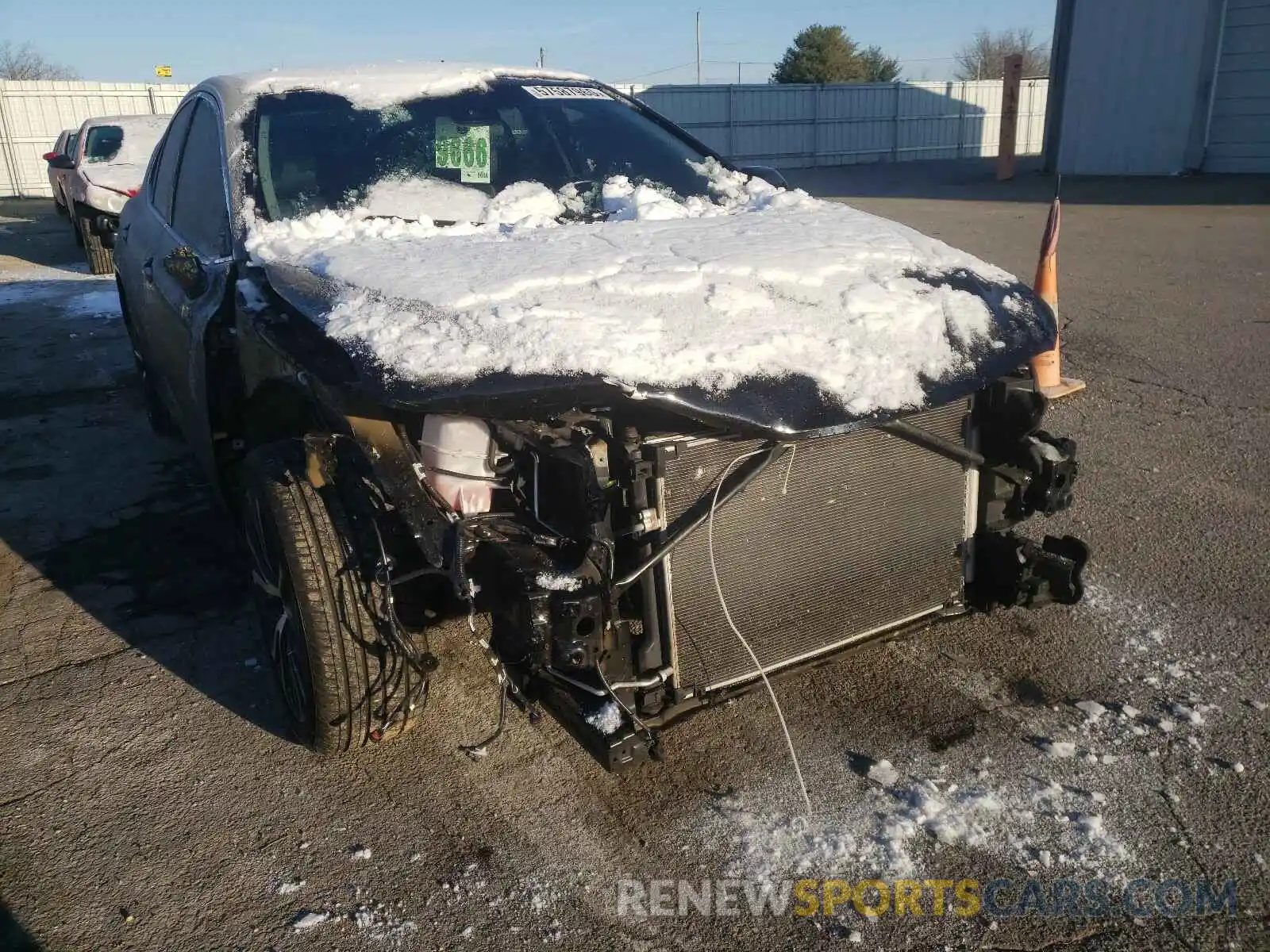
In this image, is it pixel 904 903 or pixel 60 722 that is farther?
pixel 60 722

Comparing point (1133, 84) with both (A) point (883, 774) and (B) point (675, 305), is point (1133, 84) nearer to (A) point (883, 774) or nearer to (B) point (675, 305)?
(B) point (675, 305)

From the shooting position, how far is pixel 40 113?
25.3m

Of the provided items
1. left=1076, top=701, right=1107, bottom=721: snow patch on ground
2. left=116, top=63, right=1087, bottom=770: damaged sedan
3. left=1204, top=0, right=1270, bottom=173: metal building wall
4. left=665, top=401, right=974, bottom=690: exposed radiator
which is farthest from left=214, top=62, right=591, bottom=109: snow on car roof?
left=1204, top=0, right=1270, bottom=173: metal building wall

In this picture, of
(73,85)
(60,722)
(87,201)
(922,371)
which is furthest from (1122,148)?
(73,85)

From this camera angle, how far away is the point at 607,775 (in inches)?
106

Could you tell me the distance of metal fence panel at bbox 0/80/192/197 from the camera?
25000 millimetres

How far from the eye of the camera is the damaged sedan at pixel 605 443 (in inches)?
90.4

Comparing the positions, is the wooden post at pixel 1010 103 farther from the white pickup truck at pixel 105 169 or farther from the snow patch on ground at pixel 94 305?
the snow patch on ground at pixel 94 305

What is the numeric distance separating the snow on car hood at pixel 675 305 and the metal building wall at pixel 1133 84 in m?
17.4

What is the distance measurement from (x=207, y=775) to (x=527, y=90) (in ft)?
9.15

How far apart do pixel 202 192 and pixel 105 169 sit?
32.2 ft

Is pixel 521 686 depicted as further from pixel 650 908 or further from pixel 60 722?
pixel 60 722

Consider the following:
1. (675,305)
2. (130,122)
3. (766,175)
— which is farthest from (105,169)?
(675,305)

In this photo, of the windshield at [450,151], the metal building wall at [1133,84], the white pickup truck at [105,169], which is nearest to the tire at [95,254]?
the white pickup truck at [105,169]
